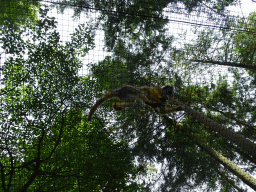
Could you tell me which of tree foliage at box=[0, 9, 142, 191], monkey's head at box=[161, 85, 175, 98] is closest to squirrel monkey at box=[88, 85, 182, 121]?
monkey's head at box=[161, 85, 175, 98]

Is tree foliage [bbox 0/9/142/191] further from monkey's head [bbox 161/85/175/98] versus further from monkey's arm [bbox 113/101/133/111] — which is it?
monkey's head [bbox 161/85/175/98]

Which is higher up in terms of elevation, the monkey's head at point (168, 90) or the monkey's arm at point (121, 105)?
the monkey's head at point (168, 90)

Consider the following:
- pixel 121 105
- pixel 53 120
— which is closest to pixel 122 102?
pixel 121 105

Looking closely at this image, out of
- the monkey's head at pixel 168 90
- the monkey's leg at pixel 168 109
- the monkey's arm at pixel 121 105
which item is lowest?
the monkey's leg at pixel 168 109

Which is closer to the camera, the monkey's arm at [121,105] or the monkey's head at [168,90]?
the monkey's head at [168,90]

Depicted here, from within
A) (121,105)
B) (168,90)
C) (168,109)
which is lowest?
(168,109)

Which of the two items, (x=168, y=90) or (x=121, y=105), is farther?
(x=121, y=105)

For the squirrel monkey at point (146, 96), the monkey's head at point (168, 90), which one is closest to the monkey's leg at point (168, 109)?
the squirrel monkey at point (146, 96)

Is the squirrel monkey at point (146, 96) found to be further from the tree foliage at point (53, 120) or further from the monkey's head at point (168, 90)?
the tree foliage at point (53, 120)

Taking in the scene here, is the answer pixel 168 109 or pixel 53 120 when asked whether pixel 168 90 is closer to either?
pixel 168 109

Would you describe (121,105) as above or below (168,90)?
below

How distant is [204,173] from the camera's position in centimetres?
381

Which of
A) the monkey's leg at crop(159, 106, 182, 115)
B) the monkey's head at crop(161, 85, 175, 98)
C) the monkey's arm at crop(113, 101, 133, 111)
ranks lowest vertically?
the monkey's leg at crop(159, 106, 182, 115)

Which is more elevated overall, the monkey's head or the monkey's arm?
the monkey's head
